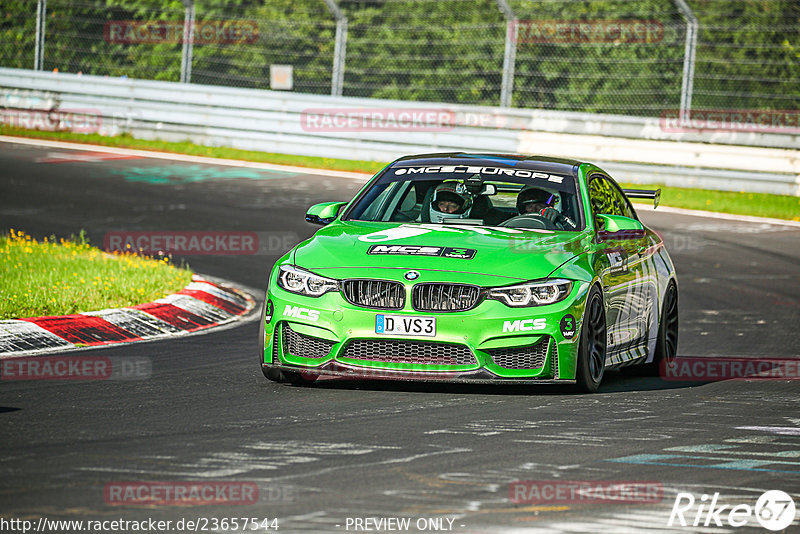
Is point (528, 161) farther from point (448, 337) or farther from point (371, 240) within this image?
point (448, 337)

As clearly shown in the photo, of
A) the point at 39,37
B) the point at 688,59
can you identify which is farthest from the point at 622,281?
the point at 39,37

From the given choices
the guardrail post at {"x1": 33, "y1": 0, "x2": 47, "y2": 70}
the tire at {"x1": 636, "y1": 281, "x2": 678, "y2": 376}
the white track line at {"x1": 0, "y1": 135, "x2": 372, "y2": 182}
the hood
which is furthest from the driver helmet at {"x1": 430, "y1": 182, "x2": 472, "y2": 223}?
the guardrail post at {"x1": 33, "y1": 0, "x2": 47, "y2": 70}

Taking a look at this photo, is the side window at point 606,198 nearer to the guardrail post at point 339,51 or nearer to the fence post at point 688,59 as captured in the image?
the fence post at point 688,59

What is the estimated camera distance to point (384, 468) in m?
5.91

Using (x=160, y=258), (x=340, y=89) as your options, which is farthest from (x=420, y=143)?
(x=160, y=258)

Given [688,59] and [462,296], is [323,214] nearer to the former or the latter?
[462,296]

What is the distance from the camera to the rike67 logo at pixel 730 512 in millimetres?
5176

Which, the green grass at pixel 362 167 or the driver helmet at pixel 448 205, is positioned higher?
the driver helmet at pixel 448 205

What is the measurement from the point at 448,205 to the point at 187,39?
15.5 m

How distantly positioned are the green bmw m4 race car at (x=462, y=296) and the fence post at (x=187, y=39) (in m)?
15.2

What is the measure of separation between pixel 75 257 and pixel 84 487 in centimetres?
783

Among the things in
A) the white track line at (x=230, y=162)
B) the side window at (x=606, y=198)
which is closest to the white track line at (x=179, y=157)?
the white track line at (x=230, y=162)

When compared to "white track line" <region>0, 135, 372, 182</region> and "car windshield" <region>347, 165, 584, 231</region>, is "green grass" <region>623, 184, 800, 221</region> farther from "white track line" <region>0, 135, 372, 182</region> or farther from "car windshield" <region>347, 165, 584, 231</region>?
"car windshield" <region>347, 165, 584, 231</region>

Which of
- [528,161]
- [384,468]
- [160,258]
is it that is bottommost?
[160,258]
